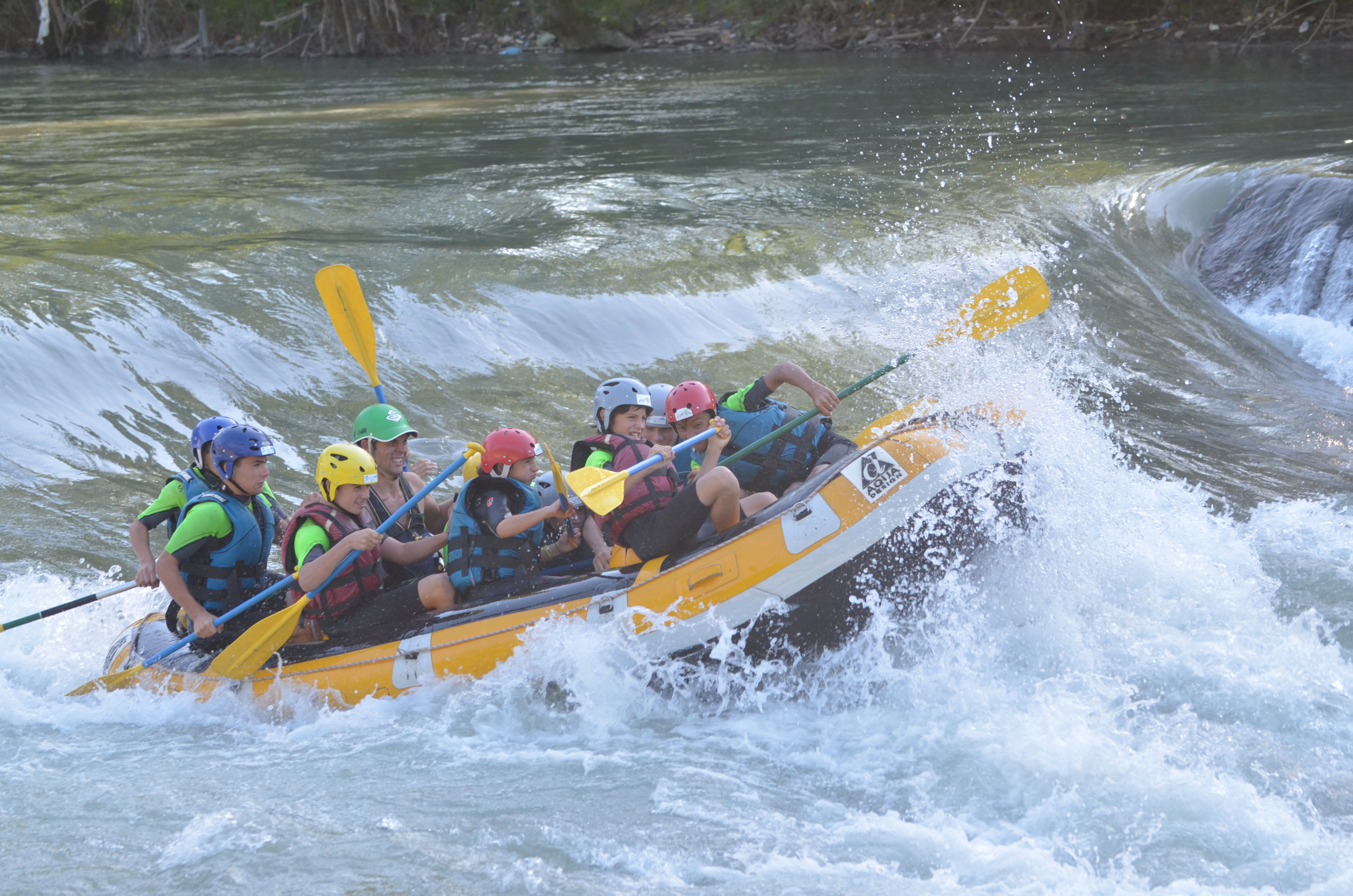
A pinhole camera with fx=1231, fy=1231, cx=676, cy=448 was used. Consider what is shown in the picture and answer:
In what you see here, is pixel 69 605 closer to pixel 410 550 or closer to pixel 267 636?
pixel 267 636

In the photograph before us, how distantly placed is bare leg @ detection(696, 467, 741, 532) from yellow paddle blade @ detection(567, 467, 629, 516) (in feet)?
1.00

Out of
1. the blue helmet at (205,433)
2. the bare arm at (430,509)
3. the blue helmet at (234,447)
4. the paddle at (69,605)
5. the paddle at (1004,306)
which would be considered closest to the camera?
the blue helmet at (234,447)

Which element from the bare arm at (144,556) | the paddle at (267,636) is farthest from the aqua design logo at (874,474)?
the bare arm at (144,556)

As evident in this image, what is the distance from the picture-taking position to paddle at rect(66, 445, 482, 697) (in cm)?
506

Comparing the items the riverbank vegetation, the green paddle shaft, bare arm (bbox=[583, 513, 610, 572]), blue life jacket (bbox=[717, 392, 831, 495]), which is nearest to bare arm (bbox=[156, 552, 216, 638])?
bare arm (bbox=[583, 513, 610, 572])

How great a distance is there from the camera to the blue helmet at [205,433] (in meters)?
5.18

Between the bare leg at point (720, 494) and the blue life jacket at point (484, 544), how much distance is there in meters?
0.69

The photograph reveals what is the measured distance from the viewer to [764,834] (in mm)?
4016

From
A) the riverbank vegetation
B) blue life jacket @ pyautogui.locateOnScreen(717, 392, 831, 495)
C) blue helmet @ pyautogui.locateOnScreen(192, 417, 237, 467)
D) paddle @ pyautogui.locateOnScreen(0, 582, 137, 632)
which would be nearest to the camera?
blue helmet @ pyautogui.locateOnScreen(192, 417, 237, 467)

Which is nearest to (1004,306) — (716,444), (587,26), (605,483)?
(716,444)

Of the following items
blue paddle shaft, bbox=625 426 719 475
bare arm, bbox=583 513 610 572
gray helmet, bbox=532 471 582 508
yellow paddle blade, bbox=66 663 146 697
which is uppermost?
blue paddle shaft, bbox=625 426 719 475

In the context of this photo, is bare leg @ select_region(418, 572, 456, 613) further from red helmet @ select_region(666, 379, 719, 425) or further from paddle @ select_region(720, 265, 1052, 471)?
paddle @ select_region(720, 265, 1052, 471)

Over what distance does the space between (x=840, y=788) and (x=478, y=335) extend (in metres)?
6.17

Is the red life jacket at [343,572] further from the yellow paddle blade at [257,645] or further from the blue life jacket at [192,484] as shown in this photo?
the blue life jacket at [192,484]
